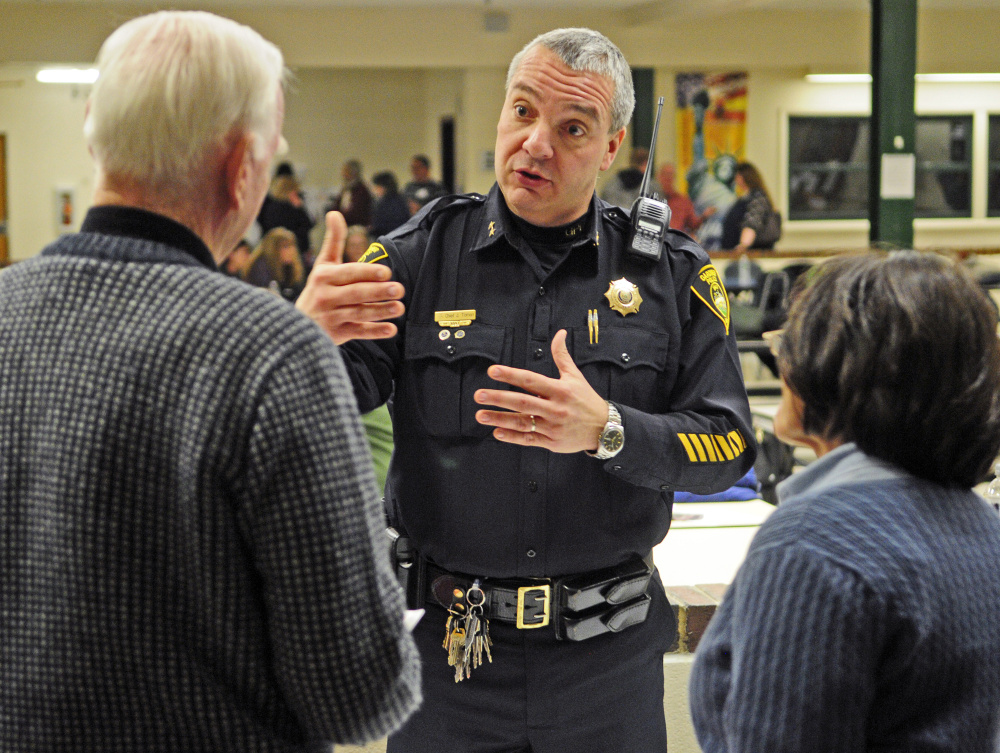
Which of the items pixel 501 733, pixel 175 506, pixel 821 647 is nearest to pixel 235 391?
pixel 175 506

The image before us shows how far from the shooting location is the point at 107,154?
3.10ft

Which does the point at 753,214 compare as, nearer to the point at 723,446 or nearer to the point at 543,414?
the point at 723,446

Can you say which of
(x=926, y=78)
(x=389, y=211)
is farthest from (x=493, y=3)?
(x=926, y=78)

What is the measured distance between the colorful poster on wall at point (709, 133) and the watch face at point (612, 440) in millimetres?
10429

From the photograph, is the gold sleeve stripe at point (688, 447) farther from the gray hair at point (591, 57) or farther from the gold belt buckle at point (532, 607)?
the gray hair at point (591, 57)

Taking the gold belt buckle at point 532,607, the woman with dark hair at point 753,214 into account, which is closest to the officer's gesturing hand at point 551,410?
the gold belt buckle at point 532,607

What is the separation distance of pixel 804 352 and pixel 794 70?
38.2ft

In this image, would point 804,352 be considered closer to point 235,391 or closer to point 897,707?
point 897,707

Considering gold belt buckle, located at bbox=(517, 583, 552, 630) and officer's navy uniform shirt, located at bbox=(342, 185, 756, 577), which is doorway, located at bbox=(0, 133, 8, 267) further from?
gold belt buckle, located at bbox=(517, 583, 552, 630)

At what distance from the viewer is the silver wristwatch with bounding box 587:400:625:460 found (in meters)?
1.59

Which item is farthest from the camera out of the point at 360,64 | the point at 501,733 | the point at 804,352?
the point at 360,64

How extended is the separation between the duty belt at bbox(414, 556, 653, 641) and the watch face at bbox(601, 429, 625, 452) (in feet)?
0.73

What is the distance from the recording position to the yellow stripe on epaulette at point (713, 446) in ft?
5.52

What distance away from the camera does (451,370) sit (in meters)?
1.73
